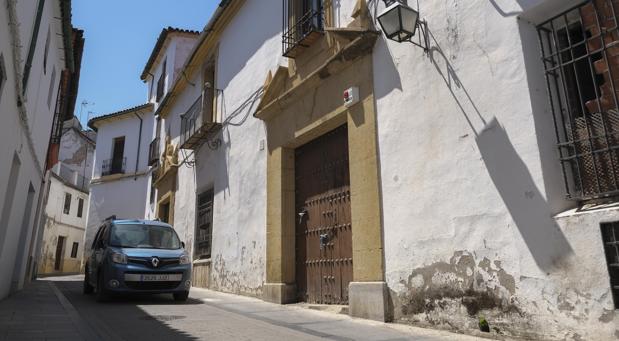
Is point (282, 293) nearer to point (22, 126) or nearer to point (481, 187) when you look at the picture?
point (481, 187)

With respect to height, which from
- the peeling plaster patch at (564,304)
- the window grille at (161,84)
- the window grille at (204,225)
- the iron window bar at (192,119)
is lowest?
the peeling plaster patch at (564,304)

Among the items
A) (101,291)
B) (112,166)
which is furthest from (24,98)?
(112,166)

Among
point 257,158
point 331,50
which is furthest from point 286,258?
point 331,50

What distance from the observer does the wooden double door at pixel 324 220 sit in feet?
23.0

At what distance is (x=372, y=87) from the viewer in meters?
6.47

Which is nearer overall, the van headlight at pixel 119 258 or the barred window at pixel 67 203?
the van headlight at pixel 119 258

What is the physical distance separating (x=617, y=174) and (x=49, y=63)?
9703mm

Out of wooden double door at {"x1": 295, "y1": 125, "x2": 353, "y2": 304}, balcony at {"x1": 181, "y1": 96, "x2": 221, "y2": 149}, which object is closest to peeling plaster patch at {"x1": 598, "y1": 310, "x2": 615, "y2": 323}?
wooden double door at {"x1": 295, "y1": 125, "x2": 353, "y2": 304}

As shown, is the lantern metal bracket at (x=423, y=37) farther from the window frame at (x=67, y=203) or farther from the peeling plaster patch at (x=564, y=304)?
the window frame at (x=67, y=203)

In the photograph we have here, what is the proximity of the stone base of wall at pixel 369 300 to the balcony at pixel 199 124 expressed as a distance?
282 inches

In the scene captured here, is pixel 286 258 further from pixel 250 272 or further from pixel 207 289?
pixel 207 289

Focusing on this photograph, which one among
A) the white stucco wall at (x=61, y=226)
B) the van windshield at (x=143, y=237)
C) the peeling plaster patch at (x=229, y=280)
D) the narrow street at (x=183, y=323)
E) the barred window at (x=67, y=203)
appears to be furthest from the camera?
the barred window at (x=67, y=203)

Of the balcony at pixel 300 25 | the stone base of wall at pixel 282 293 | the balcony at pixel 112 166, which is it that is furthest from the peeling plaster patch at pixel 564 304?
the balcony at pixel 112 166

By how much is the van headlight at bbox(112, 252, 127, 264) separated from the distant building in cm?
1997
